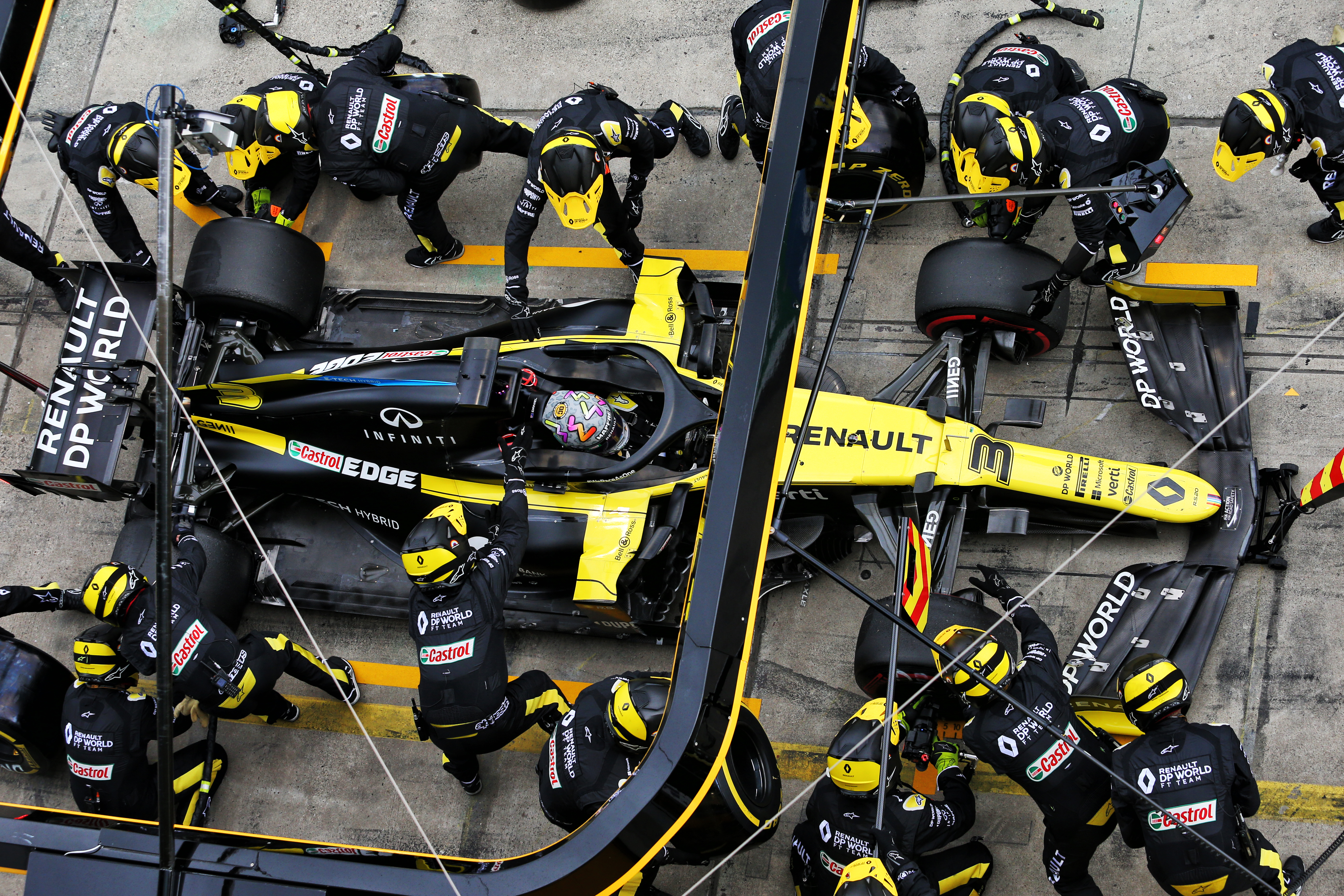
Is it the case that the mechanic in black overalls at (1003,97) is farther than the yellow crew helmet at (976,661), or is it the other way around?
the mechanic in black overalls at (1003,97)

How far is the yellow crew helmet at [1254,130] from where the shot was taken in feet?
17.3

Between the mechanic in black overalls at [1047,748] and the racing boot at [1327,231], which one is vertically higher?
the racing boot at [1327,231]

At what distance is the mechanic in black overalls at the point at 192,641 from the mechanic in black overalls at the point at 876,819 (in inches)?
98.8

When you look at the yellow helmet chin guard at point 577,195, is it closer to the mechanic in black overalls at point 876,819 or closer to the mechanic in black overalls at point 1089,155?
the mechanic in black overalls at point 1089,155

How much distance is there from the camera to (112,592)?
210 inches

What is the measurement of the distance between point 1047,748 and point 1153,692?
1.72 ft

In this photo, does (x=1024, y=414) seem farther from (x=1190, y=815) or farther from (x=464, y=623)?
(x=464, y=623)

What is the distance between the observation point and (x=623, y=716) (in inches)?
181

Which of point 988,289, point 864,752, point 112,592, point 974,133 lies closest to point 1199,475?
point 988,289

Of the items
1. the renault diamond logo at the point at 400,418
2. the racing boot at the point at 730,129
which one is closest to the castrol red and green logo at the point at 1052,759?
the renault diamond logo at the point at 400,418

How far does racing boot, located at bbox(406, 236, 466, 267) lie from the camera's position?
23.3ft

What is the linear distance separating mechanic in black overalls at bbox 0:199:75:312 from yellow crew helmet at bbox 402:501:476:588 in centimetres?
315

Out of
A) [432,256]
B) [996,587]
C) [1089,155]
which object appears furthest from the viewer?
[432,256]

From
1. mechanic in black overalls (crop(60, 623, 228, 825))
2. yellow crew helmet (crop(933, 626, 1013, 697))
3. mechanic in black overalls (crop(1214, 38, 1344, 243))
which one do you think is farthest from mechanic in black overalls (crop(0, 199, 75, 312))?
mechanic in black overalls (crop(1214, 38, 1344, 243))
